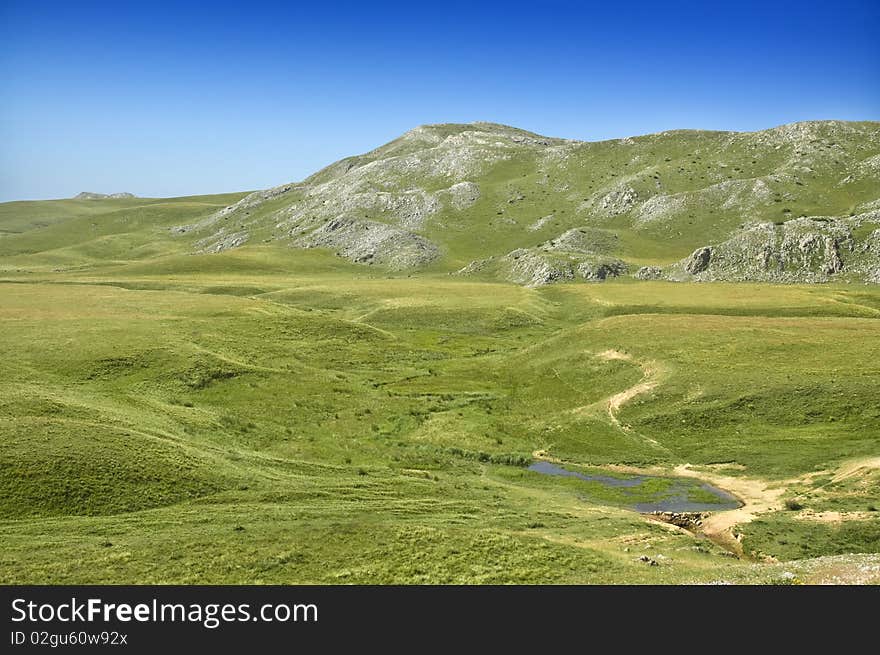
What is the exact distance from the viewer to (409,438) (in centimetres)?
6944

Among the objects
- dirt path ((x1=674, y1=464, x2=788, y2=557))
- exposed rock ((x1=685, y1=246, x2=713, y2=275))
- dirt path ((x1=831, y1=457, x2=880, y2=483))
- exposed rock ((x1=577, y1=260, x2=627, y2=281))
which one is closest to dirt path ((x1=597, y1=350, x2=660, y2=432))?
dirt path ((x1=674, y1=464, x2=788, y2=557))

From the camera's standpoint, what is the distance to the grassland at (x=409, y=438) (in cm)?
3603

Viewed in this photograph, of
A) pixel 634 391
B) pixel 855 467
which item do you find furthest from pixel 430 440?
pixel 855 467

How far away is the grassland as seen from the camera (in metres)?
36.0

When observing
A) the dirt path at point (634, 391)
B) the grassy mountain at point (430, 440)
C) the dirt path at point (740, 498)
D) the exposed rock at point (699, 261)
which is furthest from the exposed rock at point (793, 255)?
the dirt path at point (740, 498)

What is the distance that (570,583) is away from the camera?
31938 mm

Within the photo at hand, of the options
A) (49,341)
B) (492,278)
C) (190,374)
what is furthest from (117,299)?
(492,278)

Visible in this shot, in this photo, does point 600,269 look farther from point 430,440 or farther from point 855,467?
point 855,467

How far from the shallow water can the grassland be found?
242 centimetres

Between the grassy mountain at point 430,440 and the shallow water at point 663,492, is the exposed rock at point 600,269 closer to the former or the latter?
the grassy mountain at point 430,440

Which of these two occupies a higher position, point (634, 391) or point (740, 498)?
point (634, 391)

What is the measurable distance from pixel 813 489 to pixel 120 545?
50.9 meters

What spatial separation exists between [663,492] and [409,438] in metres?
27.6
